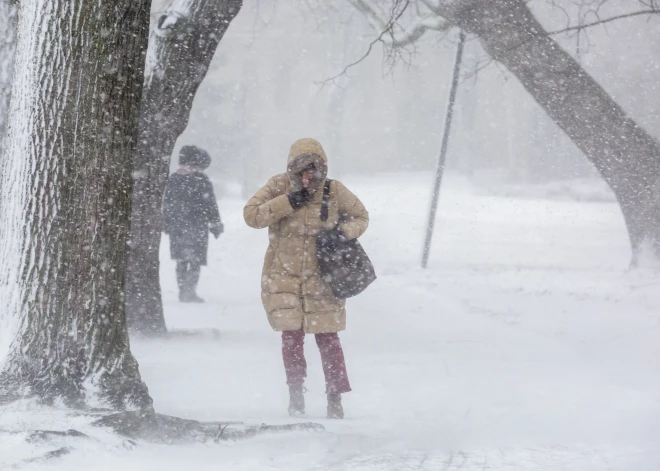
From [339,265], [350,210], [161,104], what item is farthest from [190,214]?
[339,265]

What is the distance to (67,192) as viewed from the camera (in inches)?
147

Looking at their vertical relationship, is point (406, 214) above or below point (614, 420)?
above

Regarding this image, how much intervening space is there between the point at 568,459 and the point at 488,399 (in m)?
1.40

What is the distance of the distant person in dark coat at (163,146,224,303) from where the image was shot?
9328 millimetres

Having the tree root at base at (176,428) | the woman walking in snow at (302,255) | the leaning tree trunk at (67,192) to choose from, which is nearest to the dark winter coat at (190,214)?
the woman walking in snow at (302,255)

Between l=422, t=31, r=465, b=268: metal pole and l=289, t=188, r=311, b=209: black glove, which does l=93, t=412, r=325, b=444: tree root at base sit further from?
l=422, t=31, r=465, b=268: metal pole

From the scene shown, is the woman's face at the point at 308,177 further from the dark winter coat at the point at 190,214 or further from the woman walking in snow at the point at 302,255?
the dark winter coat at the point at 190,214

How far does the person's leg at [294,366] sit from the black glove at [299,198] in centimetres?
75

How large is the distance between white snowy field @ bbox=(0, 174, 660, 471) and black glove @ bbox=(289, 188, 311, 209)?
124 cm

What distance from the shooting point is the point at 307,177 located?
184 inches

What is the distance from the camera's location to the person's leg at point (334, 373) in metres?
4.80

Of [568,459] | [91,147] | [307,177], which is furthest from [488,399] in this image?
[91,147]

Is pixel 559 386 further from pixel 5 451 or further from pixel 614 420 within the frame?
pixel 5 451

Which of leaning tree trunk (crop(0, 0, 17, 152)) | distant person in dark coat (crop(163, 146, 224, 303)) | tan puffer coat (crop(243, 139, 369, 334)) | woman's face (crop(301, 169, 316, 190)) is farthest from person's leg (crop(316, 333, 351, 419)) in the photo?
distant person in dark coat (crop(163, 146, 224, 303))
